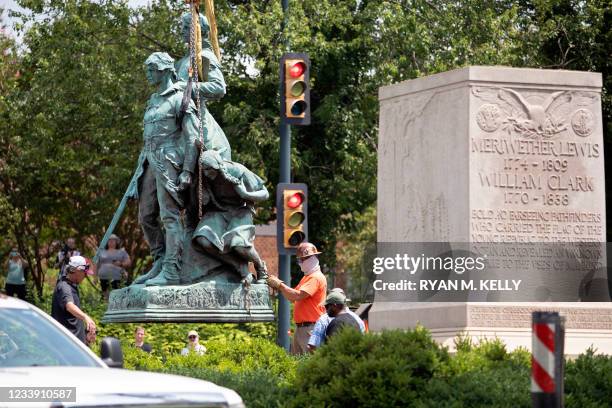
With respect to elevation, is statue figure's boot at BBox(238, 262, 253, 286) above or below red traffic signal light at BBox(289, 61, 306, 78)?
below

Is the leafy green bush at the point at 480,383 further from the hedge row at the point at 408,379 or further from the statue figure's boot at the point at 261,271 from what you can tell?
the statue figure's boot at the point at 261,271

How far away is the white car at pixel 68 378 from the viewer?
Answer: 7.27 meters

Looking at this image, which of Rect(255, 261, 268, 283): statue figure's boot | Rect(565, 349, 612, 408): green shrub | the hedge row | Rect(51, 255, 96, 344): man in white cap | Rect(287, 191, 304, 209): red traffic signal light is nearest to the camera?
the hedge row

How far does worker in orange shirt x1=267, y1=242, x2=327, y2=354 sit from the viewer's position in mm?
15109

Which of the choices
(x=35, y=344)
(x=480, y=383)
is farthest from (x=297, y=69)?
(x=35, y=344)

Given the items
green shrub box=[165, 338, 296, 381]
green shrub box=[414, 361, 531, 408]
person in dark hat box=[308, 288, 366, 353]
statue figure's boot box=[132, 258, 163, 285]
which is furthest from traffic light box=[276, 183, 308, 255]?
green shrub box=[414, 361, 531, 408]

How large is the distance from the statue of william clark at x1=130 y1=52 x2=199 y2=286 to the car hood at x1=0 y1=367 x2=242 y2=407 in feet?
29.1

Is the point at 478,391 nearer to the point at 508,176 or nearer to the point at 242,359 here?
the point at 242,359

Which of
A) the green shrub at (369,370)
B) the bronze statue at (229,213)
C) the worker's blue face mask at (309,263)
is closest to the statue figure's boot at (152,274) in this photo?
the bronze statue at (229,213)

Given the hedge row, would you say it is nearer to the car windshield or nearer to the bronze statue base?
the car windshield

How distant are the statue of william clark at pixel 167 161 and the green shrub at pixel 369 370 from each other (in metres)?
6.98

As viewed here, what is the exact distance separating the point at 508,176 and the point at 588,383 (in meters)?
6.22

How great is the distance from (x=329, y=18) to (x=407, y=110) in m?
14.5

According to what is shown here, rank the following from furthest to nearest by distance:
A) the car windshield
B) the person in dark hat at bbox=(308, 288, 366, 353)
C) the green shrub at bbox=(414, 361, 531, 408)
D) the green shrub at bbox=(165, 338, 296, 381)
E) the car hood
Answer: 1. the person in dark hat at bbox=(308, 288, 366, 353)
2. the green shrub at bbox=(165, 338, 296, 381)
3. the green shrub at bbox=(414, 361, 531, 408)
4. the car windshield
5. the car hood
